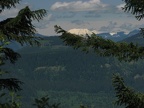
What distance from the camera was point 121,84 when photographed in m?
9.71

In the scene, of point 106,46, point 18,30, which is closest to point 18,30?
point 18,30

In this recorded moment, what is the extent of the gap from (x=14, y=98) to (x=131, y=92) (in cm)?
401

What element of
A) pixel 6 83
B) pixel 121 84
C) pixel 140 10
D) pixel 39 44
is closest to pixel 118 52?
pixel 121 84

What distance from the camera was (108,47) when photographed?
34.2ft

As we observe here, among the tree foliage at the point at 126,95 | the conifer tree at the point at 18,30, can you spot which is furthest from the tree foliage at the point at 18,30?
the tree foliage at the point at 126,95

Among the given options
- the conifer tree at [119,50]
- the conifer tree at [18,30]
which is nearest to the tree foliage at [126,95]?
the conifer tree at [119,50]

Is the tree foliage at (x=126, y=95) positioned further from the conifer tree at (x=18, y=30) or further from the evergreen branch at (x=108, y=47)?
the conifer tree at (x=18, y=30)

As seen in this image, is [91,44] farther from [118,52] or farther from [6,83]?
[6,83]

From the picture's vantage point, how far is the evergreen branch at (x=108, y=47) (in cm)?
1022

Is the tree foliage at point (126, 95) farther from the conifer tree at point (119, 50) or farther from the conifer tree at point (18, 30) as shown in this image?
the conifer tree at point (18, 30)

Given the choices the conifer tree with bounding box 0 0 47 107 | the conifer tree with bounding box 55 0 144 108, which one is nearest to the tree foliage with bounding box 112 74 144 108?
the conifer tree with bounding box 55 0 144 108

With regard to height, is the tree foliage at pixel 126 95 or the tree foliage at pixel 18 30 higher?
the tree foliage at pixel 18 30

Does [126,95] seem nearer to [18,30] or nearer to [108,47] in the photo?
[108,47]

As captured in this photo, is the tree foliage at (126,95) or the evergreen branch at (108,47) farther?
the evergreen branch at (108,47)
